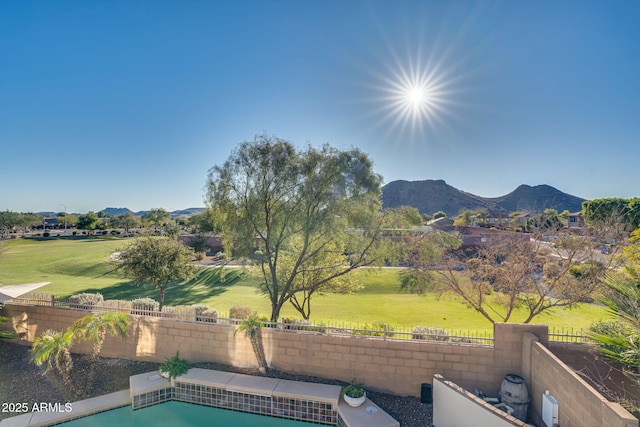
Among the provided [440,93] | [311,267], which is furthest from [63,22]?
[440,93]

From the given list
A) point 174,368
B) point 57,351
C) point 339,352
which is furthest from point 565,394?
point 57,351

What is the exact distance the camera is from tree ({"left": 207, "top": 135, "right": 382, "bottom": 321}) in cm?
998

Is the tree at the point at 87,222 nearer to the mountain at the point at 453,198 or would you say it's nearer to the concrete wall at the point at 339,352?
the concrete wall at the point at 339,352

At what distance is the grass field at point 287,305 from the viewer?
13.6 m

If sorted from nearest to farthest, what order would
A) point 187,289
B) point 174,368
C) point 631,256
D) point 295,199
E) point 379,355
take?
1. point 379,355
2. point 174,368
3. point 295,199
4. point 631,256
5. point 187,289

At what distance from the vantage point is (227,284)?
22.2 meters

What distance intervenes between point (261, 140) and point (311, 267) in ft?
17.9

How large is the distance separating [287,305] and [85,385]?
10488 mm

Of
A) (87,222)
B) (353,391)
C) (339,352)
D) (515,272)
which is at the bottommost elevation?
(353,391)

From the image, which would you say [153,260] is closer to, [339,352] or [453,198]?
[339,352]

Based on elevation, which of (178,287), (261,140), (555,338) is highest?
(261,140)

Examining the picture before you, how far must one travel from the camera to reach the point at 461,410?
6012 millimetres

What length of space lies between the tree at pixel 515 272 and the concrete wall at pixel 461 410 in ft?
17.1

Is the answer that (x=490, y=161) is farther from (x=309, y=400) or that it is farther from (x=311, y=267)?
(x=309, y=400)
